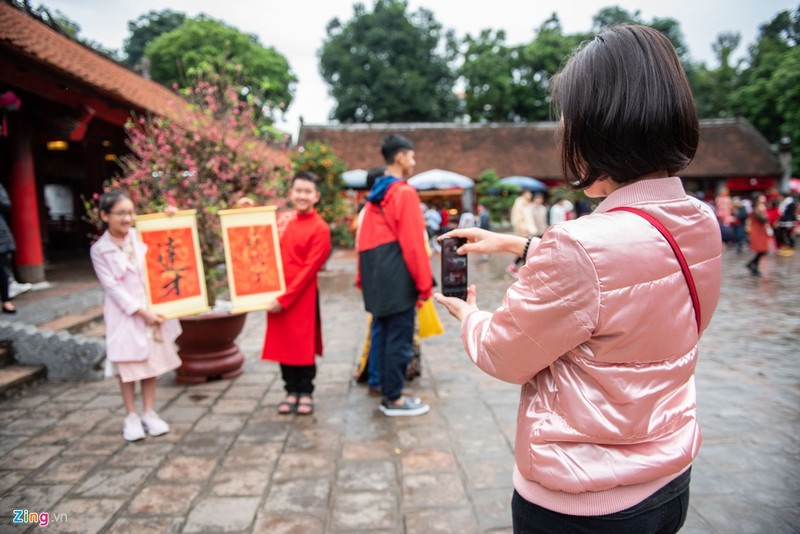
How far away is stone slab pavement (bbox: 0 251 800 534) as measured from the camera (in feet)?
7.98

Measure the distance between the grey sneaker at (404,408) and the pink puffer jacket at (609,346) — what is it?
98.5 inches

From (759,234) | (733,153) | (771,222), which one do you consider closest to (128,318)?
(759,234)

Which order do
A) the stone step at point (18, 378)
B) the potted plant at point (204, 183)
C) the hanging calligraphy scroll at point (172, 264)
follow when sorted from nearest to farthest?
the hanging calligraphy scroll at point (172, 264)
the stone step at point (18, 378)
the potted plant at point (204, 183)

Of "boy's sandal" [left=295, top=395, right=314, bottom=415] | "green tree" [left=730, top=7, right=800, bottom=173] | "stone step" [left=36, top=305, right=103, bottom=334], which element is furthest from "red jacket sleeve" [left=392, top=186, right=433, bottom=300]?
"green tree" [left=730, top=7, right=800, bottom=173]

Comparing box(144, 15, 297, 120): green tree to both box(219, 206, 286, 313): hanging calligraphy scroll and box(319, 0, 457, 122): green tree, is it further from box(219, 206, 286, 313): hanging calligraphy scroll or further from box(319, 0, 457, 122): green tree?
box(219, 206, 286, 313): hanging calligraphy scroll

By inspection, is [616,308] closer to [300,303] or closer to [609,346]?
[609,346]

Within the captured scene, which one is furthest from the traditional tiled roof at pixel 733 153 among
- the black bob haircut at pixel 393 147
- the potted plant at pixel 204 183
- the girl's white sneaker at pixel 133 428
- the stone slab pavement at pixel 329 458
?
the girl's white sneaker at pixel 133 428

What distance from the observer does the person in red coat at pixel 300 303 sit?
3.54 meters

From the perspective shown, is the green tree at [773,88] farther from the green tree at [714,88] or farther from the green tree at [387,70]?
the green tree at [387,70]

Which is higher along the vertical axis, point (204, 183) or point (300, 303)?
point (204, 183)

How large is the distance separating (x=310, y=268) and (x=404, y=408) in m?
1.18

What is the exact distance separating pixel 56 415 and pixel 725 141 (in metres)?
30.5

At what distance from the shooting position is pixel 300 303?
3.58 m

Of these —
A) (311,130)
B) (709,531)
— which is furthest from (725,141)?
(709,531)
